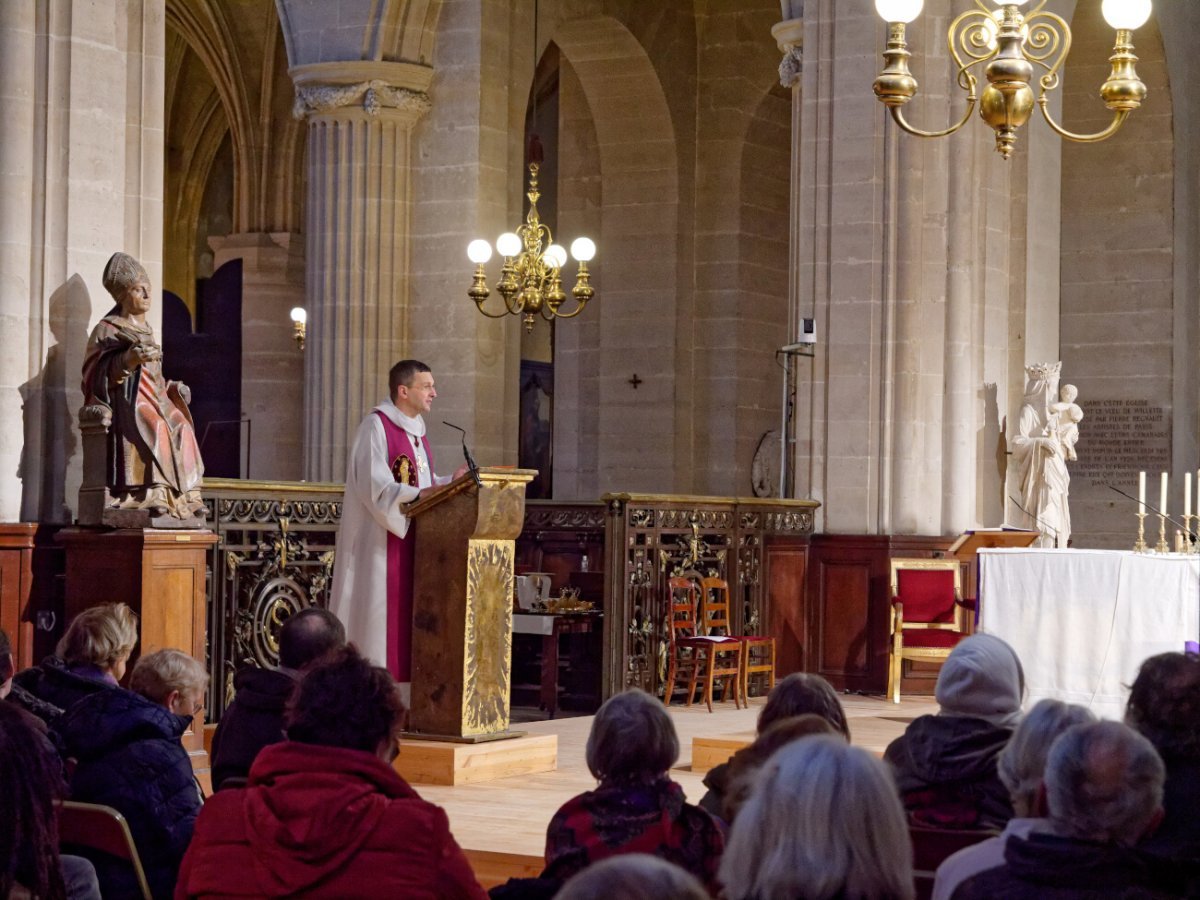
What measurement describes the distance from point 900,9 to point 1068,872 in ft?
15.6

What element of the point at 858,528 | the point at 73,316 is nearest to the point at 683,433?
the point at 858,528

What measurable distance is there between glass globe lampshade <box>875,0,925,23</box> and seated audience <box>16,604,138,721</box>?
387cm

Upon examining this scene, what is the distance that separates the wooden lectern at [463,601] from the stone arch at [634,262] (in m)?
10.4

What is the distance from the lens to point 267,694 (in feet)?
14.8

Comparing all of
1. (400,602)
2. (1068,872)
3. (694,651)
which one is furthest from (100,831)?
(694,651)

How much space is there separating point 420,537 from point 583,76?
11.4 metres

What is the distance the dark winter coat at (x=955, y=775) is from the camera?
4.05 m

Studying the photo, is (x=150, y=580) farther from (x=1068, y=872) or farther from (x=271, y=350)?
(x=271, y=350)

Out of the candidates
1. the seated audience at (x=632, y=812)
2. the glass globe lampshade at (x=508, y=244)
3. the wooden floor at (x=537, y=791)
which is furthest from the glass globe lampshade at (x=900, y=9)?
the glass globe lampshade at (x=508, y=244)

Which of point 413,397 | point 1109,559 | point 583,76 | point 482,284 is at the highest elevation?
point 583,76

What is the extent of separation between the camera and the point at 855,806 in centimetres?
244

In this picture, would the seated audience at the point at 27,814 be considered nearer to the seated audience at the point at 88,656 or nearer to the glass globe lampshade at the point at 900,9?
the seated audience at the point at 88,656

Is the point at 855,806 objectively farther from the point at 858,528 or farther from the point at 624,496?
the point at 858,528

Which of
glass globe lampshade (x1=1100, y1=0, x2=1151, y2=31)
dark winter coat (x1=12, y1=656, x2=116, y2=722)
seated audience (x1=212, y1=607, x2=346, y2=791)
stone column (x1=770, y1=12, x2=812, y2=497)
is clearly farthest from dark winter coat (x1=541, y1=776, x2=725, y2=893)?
stone column (x1=770, y1=12, x2=812, y2=497)
